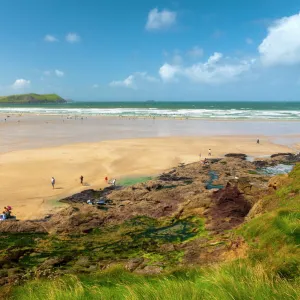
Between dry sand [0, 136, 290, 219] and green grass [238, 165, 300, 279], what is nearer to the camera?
green grass [238, 165, 300, 279]

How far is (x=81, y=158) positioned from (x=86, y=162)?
2093 millimetres

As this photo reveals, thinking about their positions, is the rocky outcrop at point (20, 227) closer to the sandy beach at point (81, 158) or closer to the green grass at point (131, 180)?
the sandy beach at point (81, 158)

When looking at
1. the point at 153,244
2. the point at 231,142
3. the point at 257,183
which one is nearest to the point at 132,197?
the point at 153,244

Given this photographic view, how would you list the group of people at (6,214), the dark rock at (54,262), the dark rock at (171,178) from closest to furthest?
the dark rock at (54,262) < the group of people at (6,214) < the dark rock at (171,178)

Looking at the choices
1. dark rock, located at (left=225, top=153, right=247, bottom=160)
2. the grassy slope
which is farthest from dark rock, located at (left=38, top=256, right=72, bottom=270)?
dark rock, located at (left=225, top=153, right=247, bottom=160)

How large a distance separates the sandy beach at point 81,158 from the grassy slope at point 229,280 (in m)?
13.0

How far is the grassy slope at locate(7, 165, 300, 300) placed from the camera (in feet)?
14.1

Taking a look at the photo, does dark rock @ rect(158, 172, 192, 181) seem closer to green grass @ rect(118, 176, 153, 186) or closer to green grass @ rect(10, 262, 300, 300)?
green grass @ rect(118, 176, 153, 186)

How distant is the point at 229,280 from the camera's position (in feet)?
→ 15.1

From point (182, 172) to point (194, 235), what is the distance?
13.7m

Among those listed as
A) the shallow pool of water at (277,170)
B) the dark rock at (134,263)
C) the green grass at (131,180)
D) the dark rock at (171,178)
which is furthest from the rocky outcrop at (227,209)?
the shallow pool of water at (277,170)

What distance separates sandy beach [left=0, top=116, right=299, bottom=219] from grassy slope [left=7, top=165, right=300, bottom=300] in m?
13.0

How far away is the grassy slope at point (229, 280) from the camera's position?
429 cm

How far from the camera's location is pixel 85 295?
189 inches
